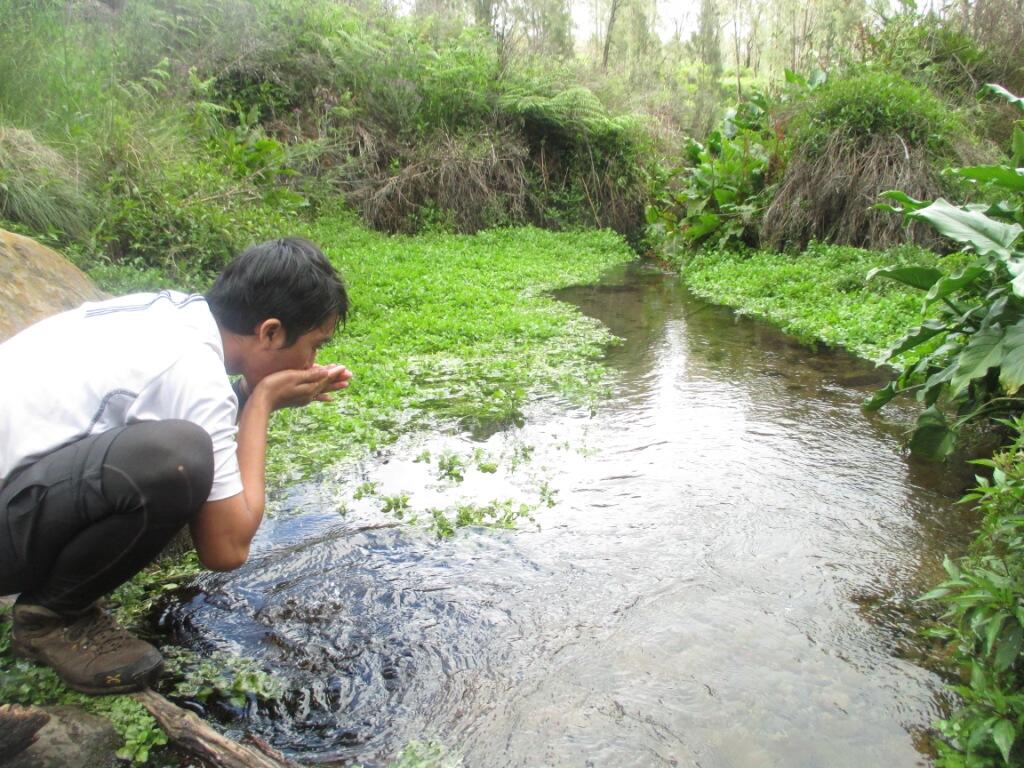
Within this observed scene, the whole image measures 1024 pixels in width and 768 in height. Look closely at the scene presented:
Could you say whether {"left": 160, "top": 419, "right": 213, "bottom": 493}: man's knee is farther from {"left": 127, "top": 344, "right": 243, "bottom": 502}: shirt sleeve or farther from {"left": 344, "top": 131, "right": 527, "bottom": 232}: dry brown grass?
{"left": 344, "top": 131, "right": 527, "bottom": 232}: dry brown grass

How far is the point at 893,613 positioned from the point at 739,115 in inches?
489

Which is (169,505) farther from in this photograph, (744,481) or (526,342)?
(526,342)

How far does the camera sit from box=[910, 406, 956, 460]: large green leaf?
3.96m

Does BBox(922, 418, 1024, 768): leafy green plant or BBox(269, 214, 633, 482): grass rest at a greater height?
BBox(922, 418, 1024, 768): leafy green plant

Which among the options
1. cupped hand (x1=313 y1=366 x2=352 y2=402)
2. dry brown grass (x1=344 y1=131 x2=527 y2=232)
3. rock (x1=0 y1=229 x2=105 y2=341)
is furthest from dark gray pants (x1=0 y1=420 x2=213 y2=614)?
dry brown grass (x1=344 y1=131 x2=527 y2=232)

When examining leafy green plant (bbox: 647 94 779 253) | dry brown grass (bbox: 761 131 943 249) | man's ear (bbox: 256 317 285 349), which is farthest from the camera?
leafy green plant (bbox: 647 94 779 253)

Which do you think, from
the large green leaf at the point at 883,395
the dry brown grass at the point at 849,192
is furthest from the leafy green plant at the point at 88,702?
the dry brown grass at the point at 849,192

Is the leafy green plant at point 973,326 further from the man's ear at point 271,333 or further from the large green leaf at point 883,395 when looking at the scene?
the man's ear at point 271,333

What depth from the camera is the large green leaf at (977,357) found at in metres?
3.56

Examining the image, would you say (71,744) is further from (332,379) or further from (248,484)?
(332,379)

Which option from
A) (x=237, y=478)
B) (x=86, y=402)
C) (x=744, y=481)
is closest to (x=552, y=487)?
(x=744, y=481)

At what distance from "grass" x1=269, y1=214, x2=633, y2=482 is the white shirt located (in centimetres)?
198

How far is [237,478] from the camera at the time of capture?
6.88ft

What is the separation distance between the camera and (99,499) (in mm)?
1927
